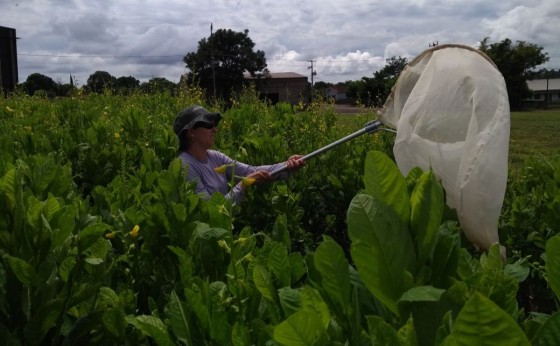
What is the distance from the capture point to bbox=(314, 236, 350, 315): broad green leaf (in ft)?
3.40

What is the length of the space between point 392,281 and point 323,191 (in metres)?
3.74

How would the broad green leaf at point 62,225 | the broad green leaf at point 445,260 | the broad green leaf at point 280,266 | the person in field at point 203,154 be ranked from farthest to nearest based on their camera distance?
the person in field at point 203,154 → the broad green leaf at point 62,225 → the broad green leaf at point 280,266 → the broad green leaf at point 445,260

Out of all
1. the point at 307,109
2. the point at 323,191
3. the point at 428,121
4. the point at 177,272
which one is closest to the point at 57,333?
the point at 177,272

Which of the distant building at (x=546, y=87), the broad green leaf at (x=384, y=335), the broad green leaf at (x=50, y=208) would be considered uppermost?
the distant building at (x=546, y=87)

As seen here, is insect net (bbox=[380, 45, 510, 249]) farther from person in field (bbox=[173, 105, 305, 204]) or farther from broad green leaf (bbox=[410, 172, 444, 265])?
person in field (bbox=[173, 105, 305, 204])

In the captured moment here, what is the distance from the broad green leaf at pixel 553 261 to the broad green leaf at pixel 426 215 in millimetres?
179

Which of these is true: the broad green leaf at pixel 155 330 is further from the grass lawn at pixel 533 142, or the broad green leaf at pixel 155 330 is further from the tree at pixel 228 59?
the tree at pixel 228 59

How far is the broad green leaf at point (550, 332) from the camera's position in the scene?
2.75ft

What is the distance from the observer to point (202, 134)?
441cm

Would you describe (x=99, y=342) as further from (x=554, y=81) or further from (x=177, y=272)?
(x=554, y=81)

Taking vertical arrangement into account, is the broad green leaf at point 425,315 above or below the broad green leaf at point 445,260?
below

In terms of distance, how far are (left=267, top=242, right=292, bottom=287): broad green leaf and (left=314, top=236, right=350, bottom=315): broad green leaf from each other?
28 centimetres

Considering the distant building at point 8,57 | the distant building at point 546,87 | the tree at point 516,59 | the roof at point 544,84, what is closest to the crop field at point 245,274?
the distant building at point 8,57

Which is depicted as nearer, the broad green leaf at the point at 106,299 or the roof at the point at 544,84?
the broad green leaf at the point at 106,299
